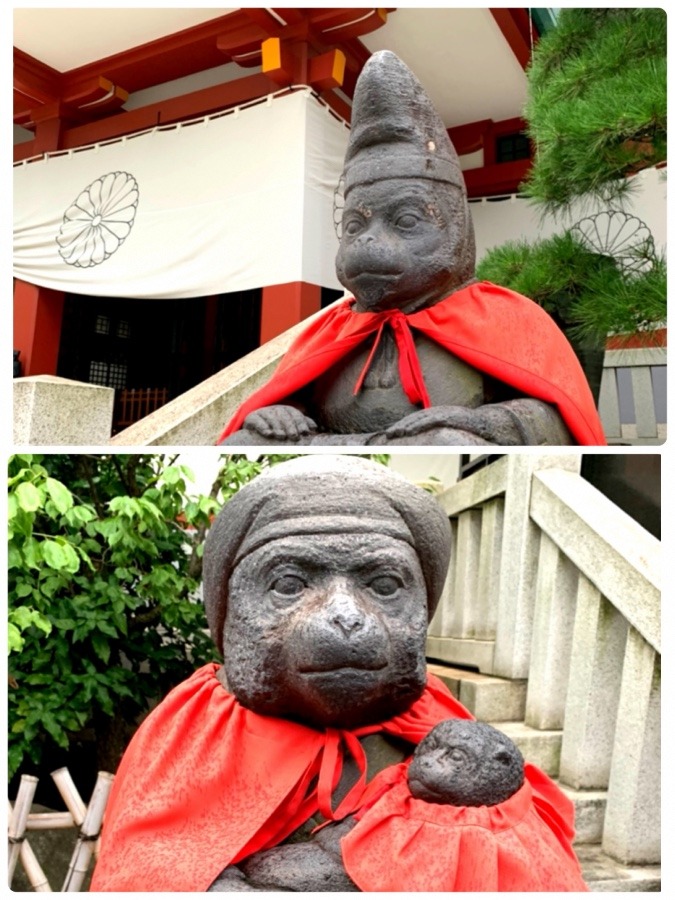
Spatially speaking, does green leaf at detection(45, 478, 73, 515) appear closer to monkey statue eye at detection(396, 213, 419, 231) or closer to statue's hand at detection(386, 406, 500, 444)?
statue's hand at detection(386, 406, 500, 444)

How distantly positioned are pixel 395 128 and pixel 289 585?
122cm

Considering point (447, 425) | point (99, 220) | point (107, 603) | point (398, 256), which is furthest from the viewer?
point (99, 220)

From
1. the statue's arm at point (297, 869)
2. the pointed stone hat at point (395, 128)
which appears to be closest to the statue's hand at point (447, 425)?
the pointed stone hat at point (395, 128)

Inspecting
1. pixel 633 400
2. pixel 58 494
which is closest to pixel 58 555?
pixel 58 494

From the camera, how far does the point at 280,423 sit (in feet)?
6.94

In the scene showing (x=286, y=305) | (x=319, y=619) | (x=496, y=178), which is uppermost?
(x=496, y=178)

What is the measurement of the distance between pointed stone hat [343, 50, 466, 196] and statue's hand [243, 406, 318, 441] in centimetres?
64

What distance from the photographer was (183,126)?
19.6 ft

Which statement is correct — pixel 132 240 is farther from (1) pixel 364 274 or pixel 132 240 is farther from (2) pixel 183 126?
(1) pixel 364 274

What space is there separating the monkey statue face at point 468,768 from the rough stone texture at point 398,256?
77cm

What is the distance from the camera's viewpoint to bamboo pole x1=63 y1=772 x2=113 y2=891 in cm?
265

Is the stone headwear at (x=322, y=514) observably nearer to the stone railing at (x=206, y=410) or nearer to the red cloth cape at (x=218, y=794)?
the red cloth cape at (x=218, y=794)

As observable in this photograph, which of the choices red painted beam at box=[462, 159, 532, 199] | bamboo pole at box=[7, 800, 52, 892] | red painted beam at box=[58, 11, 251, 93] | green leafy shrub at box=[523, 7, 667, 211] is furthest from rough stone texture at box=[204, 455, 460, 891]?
red painted beam at box=[462, 159, 532, 199]

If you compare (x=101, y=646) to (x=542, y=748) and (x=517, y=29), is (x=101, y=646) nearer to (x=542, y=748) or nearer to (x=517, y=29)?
(x=542, y=748)
